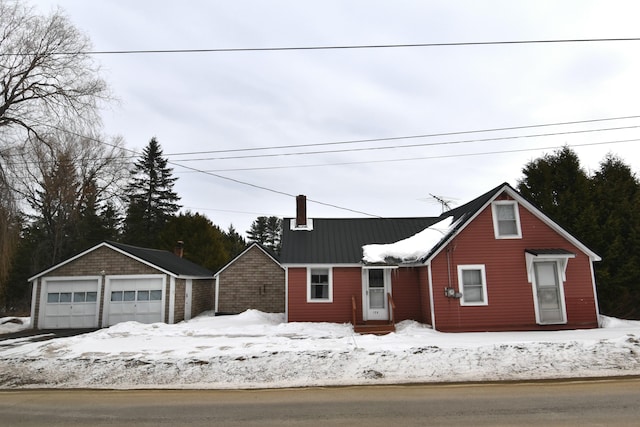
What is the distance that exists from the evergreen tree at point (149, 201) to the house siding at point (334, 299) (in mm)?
29595

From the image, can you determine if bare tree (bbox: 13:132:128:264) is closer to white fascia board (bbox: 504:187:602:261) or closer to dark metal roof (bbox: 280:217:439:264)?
dark metal roof (bbox: 280:217:439:264)

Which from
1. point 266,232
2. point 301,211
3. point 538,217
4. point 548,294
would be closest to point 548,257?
point 548,294

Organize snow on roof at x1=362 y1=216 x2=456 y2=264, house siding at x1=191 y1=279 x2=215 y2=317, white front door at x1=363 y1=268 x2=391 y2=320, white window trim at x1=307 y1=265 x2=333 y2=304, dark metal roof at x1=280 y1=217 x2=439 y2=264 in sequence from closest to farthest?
snow on roof at x1=362 y1=216 x2=456 y2=264 → white front door at x1=363 y1=268 x2=391 y2=320 → white window trim at x1=307 y1=265 x2=333 y2=304 → dark metal roof at x1=280 y1=217 x2=439 y2=264 → house siding at x1=191 y1=279 x2=215 y2=317

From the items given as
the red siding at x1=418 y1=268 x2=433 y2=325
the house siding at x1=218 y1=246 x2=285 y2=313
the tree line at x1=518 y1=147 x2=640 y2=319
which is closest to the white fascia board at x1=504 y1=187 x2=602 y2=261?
the tree line at x1=518 y1=147 x2=640 y2=319

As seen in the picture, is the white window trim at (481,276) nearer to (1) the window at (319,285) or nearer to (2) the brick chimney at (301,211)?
(1) the window at (319,285)

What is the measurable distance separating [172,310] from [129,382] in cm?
1213

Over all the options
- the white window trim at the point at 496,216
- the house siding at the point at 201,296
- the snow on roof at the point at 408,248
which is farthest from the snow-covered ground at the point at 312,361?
the house siding at the point at 201,296

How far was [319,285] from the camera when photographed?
18.0 meters

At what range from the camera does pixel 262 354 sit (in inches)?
430

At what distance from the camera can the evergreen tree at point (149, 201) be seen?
142 ft

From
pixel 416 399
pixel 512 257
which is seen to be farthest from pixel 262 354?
pixel 512 257

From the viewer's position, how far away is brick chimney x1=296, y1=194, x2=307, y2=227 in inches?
827

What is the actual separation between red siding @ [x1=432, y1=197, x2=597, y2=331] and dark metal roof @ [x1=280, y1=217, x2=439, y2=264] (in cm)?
416

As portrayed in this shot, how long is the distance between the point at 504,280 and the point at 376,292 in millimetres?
5184
